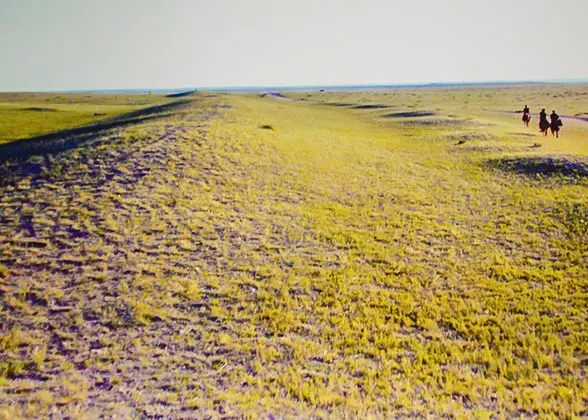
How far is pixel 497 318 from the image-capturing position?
10.3 m

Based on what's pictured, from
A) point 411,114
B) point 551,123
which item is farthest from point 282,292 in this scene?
point 411,114

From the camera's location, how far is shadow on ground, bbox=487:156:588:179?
2382cm

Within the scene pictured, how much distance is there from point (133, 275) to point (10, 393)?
15.5 feet

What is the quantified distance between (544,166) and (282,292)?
2345cm

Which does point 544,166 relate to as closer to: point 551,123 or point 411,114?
point 551,123

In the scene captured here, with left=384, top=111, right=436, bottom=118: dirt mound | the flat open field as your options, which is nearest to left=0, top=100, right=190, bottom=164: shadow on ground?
the flat open field

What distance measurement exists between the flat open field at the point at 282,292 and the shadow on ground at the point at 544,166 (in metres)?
0.46

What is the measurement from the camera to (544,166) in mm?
25672

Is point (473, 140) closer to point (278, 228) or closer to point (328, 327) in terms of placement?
point (278, 228)

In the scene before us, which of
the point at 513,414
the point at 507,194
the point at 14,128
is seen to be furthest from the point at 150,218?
the point at 14,128

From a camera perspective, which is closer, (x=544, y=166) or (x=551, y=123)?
(x=544, y=166)

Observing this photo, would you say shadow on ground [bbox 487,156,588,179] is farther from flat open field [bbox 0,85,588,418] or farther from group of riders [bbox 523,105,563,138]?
group of riders [bbox 523,105,563,138]

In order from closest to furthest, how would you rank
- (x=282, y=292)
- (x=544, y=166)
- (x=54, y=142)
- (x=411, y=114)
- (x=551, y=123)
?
(x=282, y=292), (x=544, y=166), (x=54, y=142), (x=551, y=123), (x=411, y=114)

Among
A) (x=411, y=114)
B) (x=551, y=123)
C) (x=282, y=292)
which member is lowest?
(x=282, y=292)
